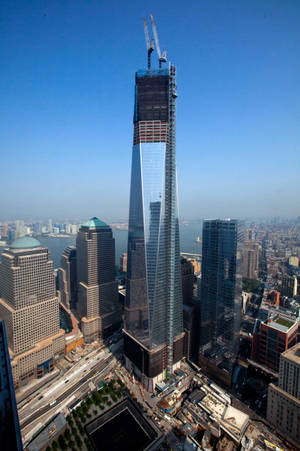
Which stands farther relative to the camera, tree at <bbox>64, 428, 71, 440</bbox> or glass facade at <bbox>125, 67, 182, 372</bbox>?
glass facade at <bbox>125, 67, 182, 372</bbox>

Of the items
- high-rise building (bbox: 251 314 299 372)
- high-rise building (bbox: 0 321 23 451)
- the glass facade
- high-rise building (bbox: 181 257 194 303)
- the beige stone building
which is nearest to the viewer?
high-rise building (bbox: 0 321 23 451)

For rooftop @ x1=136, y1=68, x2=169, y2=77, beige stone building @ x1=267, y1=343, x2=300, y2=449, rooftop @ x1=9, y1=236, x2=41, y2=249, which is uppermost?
rooftop @ x1=136, y1=68, x2=169, y2=77

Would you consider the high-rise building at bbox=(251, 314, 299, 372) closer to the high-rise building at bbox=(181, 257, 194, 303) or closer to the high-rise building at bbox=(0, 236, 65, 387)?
the high-rise building at bbox=(181, 257, 194, 303)

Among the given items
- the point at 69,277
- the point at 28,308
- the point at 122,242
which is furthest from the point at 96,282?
the point at 122,242

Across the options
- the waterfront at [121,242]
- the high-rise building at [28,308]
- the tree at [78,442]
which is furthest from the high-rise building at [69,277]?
the tree at [78,442]

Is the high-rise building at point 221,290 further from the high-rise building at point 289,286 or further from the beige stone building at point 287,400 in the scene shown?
the high-rise building at point 289,286

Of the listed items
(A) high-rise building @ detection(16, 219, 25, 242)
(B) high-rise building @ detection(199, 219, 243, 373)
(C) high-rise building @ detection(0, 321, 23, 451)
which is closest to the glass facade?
(B) high-rise building @ detection(199, 219, 243, 373)

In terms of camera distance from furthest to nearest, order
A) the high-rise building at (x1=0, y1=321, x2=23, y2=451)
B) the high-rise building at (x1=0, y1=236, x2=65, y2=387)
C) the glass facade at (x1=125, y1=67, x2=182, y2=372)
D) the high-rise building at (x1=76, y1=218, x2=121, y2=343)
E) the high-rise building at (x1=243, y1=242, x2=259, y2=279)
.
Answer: the high-rise building at (x1=243, y1=242, x2=259, y2=279), the high-rise building at (x1=76, y1=218, x2=121, y2=343), the high-rise building at (x1=0, y1=236, x2=65, y2=387), the glass facade at (x1=125, y1=67, x2=182, y2=372), the high-rise building at (x1=0, y1=321, x2=23, y2=451)

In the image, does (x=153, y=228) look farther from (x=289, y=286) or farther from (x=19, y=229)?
(x=289, y=286)
